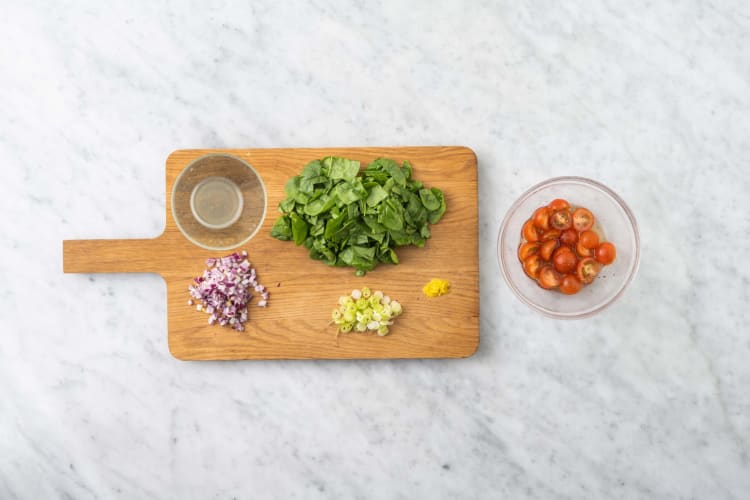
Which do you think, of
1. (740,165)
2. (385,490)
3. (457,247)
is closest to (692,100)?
(740,165)

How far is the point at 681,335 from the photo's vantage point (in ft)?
5.41

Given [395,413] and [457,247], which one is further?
[395,413]

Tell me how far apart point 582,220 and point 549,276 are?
0.17m

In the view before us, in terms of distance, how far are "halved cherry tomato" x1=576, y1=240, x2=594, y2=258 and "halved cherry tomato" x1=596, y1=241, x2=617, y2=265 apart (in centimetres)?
2

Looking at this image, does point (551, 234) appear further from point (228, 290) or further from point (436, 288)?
point (228, 290)

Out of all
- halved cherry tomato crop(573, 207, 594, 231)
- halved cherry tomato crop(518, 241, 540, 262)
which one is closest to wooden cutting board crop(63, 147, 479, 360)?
halved cherry tomato crop(518, 241, 540, 262)

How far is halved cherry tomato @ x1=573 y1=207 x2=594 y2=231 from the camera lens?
147 cm

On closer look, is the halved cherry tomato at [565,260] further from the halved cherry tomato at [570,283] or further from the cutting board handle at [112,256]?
the cutting board handle at [112,256]

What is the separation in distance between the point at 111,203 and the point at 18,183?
1.00 ft

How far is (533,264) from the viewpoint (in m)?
1.47

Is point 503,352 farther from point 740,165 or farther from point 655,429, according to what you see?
point 740,165

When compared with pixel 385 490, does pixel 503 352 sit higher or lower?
higher

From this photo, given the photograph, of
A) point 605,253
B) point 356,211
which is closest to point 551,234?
point 605,253

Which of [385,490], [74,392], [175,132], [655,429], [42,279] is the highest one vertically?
[175,132]
